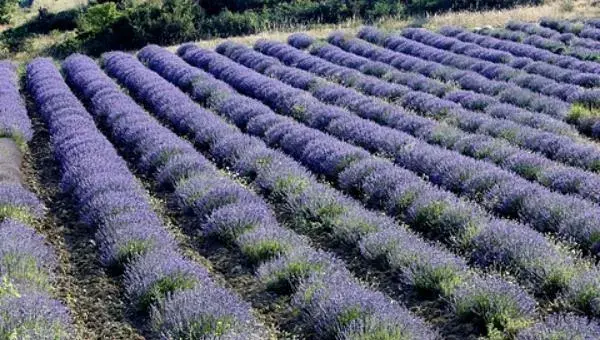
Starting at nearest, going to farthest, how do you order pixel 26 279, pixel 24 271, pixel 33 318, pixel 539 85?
pixel 33 318 → pixel 26 279 → pixel 24 271 → pixel 539 85

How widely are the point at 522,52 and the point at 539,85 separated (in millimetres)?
3770

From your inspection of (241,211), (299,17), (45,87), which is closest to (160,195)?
(241,211)

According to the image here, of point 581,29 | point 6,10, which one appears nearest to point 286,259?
point 581,29

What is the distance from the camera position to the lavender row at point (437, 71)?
474 inches

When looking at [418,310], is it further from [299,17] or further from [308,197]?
[299,17]

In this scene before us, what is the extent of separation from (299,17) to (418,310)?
81.6ft

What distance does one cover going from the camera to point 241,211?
714 cm

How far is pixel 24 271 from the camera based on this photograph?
5.94 m

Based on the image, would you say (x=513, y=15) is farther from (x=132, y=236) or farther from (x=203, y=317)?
(x=203, y=317)

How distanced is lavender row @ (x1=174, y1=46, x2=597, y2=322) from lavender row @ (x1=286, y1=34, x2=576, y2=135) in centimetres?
279

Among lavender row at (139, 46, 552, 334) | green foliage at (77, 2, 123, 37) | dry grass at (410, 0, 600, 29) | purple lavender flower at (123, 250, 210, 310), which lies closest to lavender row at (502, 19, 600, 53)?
dry grass at (410, 0, 600, 29)

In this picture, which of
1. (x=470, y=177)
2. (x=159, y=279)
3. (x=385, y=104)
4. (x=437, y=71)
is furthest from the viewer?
(x=437, y=71)

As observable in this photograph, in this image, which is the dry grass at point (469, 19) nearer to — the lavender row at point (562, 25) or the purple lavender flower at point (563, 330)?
the lavender row at point (562, 25)

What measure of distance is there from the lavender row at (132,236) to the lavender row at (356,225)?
149 cm
